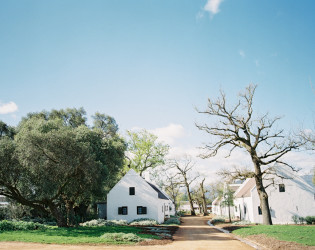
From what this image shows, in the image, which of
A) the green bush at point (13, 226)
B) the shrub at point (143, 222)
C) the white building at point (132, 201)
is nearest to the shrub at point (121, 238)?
the green bush at point (13, 226)

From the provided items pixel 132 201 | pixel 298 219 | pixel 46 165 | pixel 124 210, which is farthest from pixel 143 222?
pixel 298 219

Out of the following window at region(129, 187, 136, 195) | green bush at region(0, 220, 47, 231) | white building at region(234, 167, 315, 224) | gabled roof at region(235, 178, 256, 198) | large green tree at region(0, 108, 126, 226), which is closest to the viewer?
green bush at region(0, 220, 47, 231)

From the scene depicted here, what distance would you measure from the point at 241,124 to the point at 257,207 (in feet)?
35.7

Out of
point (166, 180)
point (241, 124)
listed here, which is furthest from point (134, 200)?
point (166, 180)

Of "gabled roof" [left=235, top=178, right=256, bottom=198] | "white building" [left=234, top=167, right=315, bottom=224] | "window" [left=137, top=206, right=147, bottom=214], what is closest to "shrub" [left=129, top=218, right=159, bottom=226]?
"window" [left=137, top=206, right=147, bottom=214]

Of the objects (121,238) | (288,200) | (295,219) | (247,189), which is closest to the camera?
(121,238)

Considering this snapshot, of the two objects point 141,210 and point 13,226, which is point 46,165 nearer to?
point 13,226

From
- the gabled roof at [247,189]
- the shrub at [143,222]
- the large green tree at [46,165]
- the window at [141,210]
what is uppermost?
the large green tree at [46,165]

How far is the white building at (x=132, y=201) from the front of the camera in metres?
31.2

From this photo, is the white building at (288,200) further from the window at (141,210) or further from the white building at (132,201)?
the window at (141,210)

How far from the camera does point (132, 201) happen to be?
31.4 m

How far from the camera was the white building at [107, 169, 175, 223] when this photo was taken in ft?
102

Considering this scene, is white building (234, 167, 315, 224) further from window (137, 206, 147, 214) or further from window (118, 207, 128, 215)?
window (118, 207, 128, 215)

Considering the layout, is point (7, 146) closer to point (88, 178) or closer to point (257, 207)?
point (88, 178)
